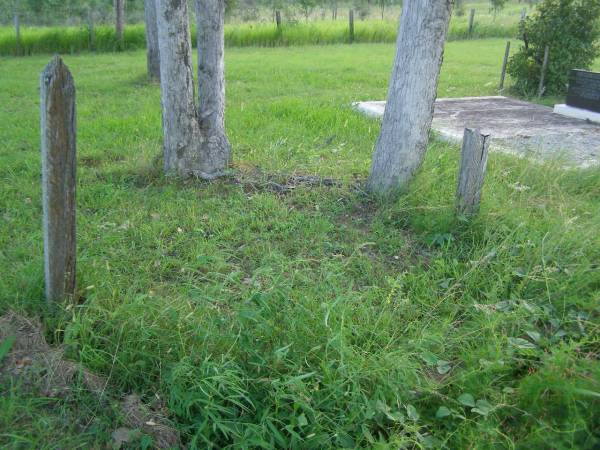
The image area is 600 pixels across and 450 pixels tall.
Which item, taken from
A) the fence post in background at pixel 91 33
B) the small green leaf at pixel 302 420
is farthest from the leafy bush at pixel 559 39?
the fence post in background at pixel 91 33

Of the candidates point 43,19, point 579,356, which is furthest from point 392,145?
point 43,19

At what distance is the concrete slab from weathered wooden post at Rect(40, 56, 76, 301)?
4799 mm

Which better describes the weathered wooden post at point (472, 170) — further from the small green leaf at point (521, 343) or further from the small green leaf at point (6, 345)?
the small green leaf at point (6, 345)

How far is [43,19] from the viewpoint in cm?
2244

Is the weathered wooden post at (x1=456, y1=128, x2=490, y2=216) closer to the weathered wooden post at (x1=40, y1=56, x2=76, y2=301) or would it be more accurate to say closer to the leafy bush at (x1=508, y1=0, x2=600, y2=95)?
the weathered wooden post at (x1=40, y1=56, x2=76, y2=301)

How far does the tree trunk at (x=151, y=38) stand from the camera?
11.6 meters

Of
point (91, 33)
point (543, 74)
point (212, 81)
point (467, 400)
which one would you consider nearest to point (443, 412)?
point (467, 400)

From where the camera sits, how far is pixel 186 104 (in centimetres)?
557

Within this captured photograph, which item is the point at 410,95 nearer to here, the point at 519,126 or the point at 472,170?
the point at 472,170

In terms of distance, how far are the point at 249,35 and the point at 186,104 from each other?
50.6ft

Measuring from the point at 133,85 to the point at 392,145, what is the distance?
26.5 feet

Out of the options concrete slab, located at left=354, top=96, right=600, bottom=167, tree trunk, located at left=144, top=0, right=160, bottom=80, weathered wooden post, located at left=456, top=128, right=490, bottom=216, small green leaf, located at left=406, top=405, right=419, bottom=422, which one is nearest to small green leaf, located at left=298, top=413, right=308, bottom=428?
small green leaf, located at left=406, top=405, right=419, bottom=422

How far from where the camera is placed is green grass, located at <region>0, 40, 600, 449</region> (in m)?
2.63

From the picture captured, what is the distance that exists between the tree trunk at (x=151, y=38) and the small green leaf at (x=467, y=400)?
1056cm
